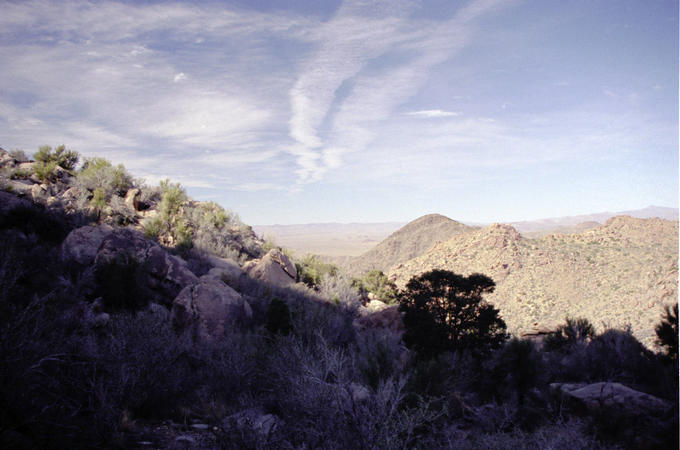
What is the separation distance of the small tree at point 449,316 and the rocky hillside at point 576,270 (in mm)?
5196

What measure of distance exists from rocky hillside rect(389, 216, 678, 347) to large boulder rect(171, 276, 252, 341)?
11006mm

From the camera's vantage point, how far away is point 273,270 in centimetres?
1336

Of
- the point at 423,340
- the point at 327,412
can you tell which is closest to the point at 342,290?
the point at 423,340

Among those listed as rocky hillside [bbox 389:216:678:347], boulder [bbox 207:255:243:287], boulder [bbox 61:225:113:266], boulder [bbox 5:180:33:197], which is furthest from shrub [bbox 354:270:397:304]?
boulder [bbox 5:180:33:197]

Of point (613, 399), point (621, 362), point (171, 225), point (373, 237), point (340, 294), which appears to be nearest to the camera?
point (613, 399)

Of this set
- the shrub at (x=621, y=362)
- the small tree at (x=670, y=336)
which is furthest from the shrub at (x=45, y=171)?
the small tree at (x=670, y=336)

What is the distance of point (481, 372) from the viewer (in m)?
7.62

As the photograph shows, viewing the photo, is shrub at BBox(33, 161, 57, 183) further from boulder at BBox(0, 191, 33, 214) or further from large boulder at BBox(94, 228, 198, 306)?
large boulder at BBox(94, 228, 198, 306)

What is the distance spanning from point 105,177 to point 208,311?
1251cm

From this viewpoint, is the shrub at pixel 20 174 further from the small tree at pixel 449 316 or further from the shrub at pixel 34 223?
the small tree at pixel 449 316

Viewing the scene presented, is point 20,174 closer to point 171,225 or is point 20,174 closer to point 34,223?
point 171,225

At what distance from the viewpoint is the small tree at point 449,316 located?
8562 millimetres

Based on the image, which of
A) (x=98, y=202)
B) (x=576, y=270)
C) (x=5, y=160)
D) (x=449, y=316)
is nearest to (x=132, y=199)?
(x=98, y=202)

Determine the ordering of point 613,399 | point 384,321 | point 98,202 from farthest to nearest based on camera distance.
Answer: point 98,202
point 384,321
point 613,399
